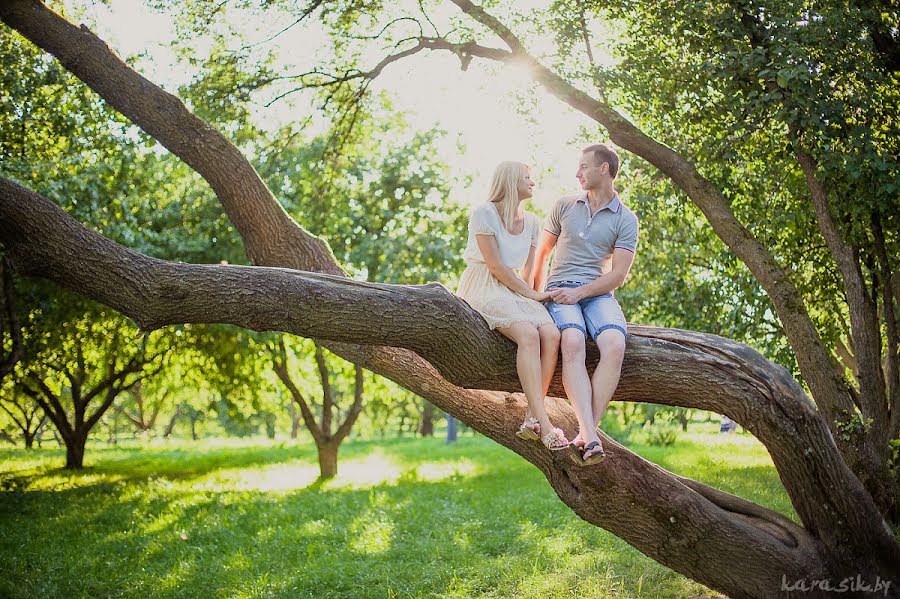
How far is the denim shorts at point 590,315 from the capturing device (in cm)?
511

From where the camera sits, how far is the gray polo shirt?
18.2ft

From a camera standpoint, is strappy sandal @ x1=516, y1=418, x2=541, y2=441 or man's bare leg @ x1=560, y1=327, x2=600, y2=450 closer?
man's bare leg @ x1=560, y1=327, x2=600, y2=450

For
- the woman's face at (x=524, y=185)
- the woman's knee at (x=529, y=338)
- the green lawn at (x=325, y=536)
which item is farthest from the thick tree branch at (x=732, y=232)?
the woman's knee at (x=529, y=338)

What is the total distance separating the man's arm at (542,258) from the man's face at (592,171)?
439 millimetres

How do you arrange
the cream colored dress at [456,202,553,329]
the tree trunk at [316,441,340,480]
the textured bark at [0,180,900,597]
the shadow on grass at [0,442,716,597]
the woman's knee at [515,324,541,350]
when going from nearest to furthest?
1. the textured bark at [0,180,900,597]
2. the woman's knee at [515,324,541,350]
3. the cream colored dress at [456,202,553,329]
4. the shadow on grass at [0,442,716,597]
5. the tree trunk at [316,441,340,480]

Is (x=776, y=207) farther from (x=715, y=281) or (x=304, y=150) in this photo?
(x=304, y=150)

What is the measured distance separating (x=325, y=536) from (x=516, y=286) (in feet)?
21.3

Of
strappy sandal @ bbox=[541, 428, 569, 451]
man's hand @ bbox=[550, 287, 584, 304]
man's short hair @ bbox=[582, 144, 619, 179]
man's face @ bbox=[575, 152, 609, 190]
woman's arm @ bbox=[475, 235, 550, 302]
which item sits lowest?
strappy sandal @ bbox=[541, 428, 569, 451]

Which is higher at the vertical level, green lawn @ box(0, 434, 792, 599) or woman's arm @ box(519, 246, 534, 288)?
woman's arm @ box(519, 246, 534, 288)

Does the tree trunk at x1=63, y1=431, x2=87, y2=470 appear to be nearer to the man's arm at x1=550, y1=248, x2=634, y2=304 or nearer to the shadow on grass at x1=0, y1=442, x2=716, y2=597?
the shadow on grass at x1=0, y1=442, x2=716, y2=597

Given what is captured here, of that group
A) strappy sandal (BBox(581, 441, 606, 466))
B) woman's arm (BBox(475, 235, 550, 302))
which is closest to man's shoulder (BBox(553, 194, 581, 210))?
woman's arm (BBox(475, 235, 550, 302))

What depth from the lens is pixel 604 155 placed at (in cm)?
557

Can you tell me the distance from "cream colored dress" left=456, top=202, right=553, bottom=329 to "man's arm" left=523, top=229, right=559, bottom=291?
0.45 feet

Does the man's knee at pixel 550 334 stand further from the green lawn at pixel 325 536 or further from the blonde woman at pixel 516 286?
the green lawn at pixel 325 536
